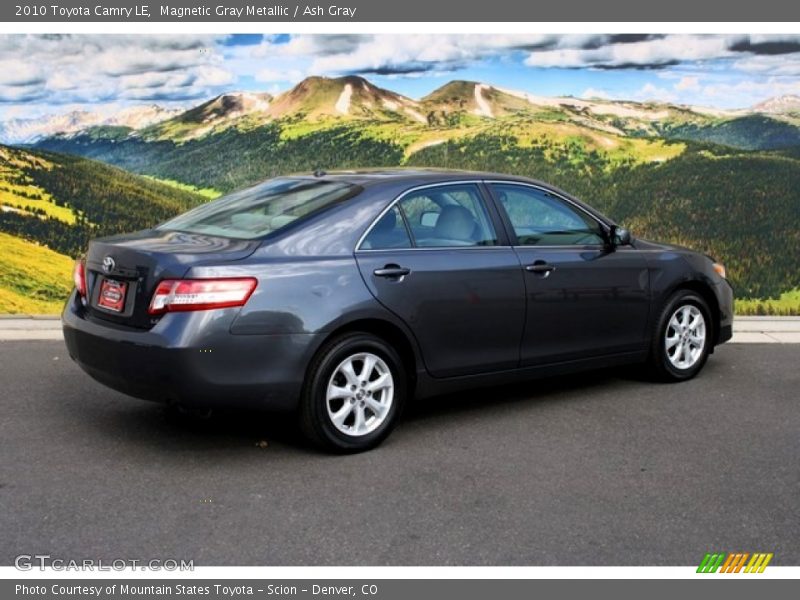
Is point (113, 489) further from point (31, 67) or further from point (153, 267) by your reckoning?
point (31, 67)

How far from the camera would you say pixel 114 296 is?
5.09 metres

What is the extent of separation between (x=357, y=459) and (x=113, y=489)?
1.24 m

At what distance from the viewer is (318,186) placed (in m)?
5.80

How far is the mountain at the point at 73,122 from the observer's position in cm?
1039

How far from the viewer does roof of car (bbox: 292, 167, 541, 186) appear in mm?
5758

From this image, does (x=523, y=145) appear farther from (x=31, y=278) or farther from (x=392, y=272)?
(x=392, y=272)

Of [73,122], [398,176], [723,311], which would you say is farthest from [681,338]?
[73,122]

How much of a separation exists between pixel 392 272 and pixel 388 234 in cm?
26

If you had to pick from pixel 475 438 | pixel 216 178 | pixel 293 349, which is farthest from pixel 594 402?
pixel 216 178

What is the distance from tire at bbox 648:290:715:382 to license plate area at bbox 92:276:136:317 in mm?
3509

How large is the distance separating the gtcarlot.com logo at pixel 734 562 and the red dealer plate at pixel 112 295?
301 cm

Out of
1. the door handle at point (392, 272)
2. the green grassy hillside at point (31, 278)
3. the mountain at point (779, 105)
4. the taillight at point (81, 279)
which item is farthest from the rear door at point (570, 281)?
the mountain at point (779, 105)

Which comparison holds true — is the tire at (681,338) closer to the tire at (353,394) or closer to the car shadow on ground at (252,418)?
the car shadow on ground at (252,418)

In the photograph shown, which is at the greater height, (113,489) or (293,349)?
(293,349)
